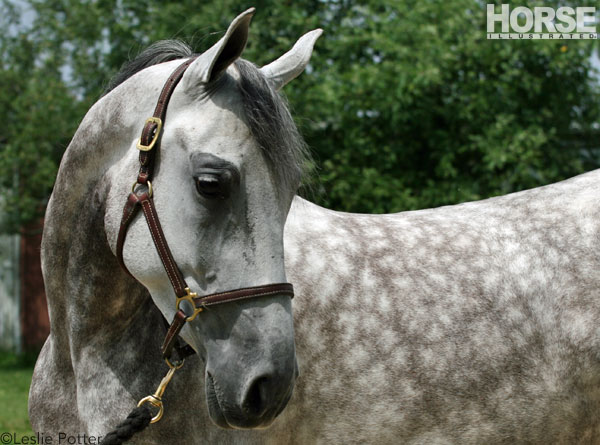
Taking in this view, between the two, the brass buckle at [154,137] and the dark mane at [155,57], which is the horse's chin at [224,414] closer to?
the brass buckle at [154,137]

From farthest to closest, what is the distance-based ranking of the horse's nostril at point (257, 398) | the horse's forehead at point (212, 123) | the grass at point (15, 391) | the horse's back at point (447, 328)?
the grass at point (15, 391) → the horse's back at point (447, 328) → the horse's forehead at point (212, 123) → the horse's nostril at point (257, 398)

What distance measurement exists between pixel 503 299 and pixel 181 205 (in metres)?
1.44

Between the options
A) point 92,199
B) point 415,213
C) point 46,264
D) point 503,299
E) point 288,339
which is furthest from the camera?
point 415,213

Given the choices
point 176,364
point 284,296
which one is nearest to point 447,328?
point 284,296

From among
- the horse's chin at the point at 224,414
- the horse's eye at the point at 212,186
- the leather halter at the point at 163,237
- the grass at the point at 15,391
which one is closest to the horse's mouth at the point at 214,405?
the horse's chin at the point at 224,414

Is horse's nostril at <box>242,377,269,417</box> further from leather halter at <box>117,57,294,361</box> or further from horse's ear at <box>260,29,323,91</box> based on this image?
horse's ear at <box>260,29,323,91</box>

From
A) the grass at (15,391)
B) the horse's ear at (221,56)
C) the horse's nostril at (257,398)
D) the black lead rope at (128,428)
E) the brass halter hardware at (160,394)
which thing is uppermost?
the horse's ear at (221,56)

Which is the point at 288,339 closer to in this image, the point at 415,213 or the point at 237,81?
the point at 237,81

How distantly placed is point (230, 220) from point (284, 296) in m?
0.28

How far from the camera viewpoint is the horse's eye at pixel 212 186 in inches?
81.7

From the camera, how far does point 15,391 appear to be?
9688 millimetres

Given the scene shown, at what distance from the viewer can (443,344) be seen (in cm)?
275

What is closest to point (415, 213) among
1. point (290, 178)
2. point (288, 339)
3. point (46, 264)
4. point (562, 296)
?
point (562, 296)

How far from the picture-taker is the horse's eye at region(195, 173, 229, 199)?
2.07 meters
